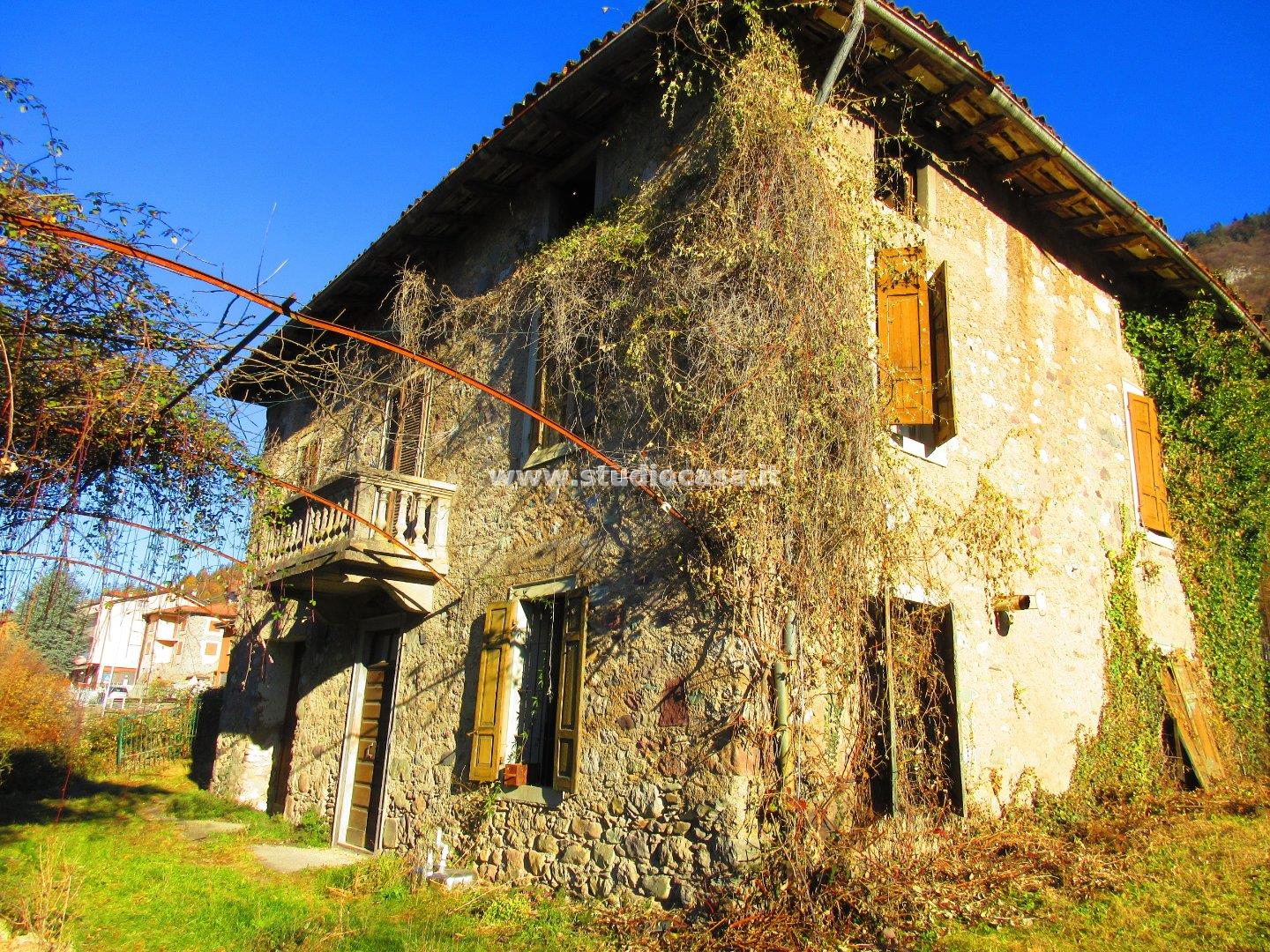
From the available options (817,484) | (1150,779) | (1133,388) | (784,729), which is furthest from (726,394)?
(1133,388)

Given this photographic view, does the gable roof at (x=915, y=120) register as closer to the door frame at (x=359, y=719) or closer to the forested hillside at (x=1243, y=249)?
the door frame at (x=359, y=719)

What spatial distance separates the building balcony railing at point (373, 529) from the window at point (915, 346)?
15.7ft

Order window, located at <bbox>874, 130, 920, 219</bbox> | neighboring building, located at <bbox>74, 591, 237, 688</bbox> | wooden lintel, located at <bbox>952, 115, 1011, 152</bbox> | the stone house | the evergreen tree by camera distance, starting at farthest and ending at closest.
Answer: wooden lintel, located at <bbox>952, 115, 1011, 152</bbox>, window, located at <bbox>874, 130, 920, 219</bbox>, the stone house, neighboring building, located at <bbox>74, 591, 237, 688</bbox>, the evergreen tree

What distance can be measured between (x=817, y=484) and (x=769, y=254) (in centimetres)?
188

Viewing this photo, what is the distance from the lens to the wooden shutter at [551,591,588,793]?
7.14 m

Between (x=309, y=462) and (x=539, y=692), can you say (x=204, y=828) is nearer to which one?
(x=309, y=462)

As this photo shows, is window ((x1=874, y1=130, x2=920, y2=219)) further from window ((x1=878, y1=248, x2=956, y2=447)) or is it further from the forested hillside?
the forested hillside

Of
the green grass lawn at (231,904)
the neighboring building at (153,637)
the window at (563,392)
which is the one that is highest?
the window at (563,392)

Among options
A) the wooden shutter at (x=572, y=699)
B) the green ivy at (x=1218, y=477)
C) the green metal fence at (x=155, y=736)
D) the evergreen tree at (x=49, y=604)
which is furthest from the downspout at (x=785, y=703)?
the green metal fence at (x=155, y=736)

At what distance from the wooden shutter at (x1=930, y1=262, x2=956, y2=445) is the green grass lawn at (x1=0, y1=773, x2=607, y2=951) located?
4874mm

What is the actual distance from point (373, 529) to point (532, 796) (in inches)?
115

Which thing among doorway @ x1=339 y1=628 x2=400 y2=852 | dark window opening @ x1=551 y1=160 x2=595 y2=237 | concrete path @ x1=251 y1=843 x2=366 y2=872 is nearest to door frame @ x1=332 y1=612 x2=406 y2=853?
doorway @ x1=339 y1=628 x2=400 y2=852

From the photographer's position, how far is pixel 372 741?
1007 cm

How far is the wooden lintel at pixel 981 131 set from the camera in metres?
8.52
